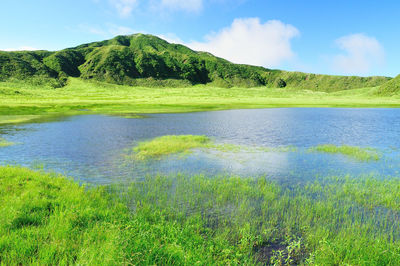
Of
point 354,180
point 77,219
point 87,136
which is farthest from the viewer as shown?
point 87,136

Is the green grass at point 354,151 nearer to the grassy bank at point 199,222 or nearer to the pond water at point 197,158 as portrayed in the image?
the pond water at point 197,158

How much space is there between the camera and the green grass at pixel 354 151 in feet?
68.3

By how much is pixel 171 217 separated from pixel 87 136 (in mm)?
25647

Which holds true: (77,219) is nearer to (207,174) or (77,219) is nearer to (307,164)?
(207,174)

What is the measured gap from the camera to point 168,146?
24.9m

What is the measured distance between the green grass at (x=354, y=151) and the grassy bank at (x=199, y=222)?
6.85 m

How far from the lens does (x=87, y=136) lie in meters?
31.5

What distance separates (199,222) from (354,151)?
20020mm

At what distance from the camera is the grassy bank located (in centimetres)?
654

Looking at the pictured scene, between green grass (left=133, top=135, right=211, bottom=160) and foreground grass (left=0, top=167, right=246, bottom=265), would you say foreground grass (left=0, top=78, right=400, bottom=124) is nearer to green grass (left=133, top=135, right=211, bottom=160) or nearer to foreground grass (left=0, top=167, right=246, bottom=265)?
green grass (left=133, top=135, right=211, bottom=160)

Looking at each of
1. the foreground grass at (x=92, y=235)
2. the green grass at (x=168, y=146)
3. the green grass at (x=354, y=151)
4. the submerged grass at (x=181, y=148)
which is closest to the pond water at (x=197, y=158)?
the green grass at (x=354, y=151)

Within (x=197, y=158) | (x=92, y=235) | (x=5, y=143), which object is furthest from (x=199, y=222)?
(x=5, y=143)

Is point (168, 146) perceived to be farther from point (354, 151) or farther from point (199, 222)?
point (354, 151)

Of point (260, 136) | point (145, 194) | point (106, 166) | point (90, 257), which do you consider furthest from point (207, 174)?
point (260, 136)
